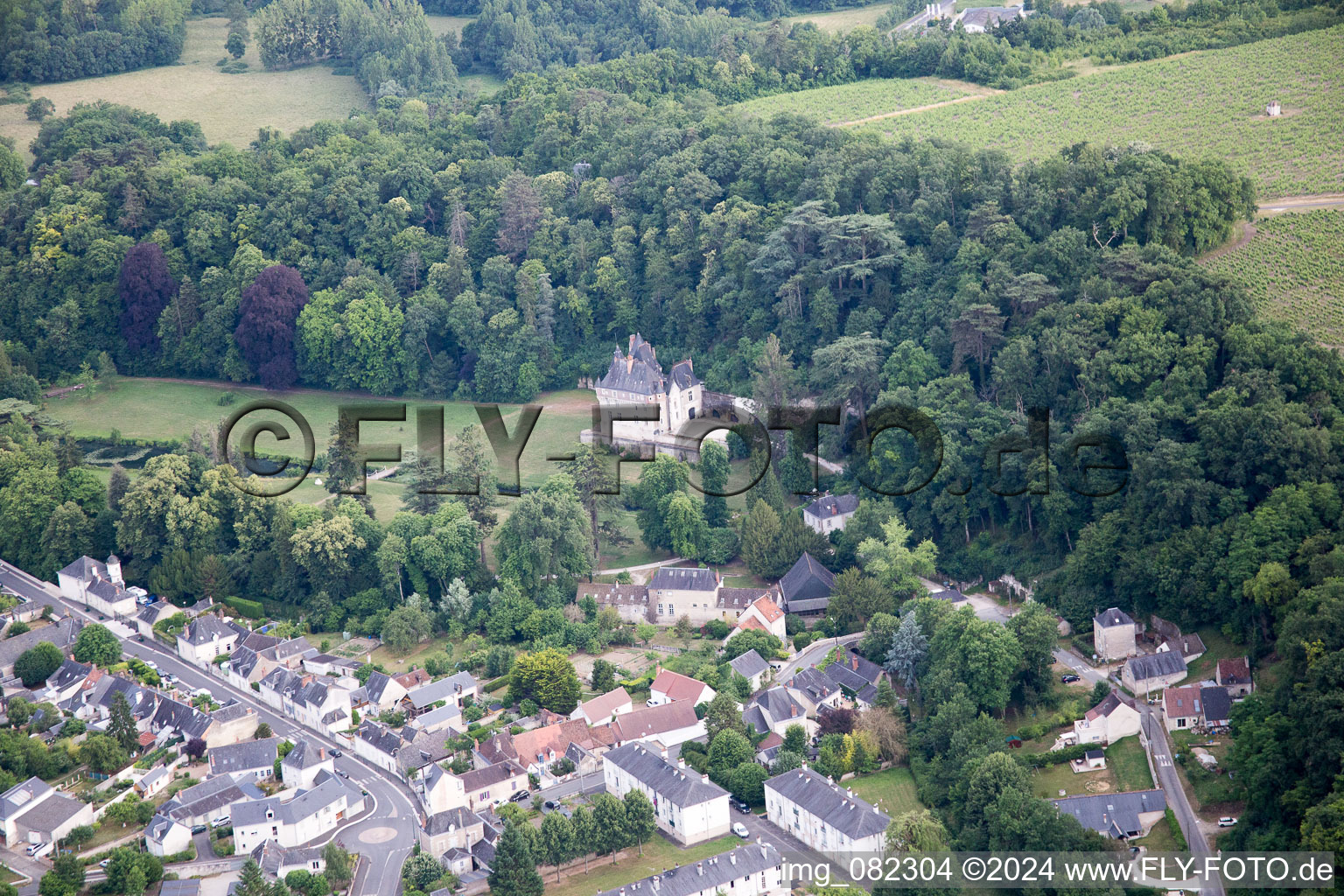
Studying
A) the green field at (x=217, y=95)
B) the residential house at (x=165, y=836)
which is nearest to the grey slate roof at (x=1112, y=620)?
the residential house at (x=165, y=836)

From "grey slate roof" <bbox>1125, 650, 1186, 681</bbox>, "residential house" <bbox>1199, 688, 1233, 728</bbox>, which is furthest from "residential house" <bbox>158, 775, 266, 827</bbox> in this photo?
"residential house" <bbox>1199, 688, 1233, 728</bbox>

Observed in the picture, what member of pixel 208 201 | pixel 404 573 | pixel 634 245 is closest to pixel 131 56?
pixel 208 201

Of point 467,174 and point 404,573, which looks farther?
point 467,174

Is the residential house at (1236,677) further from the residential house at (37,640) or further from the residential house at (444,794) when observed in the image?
the residential house at (37,640)

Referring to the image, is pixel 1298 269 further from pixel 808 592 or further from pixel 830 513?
pixel 808 592

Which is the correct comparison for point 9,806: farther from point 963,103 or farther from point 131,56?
point 131,56
